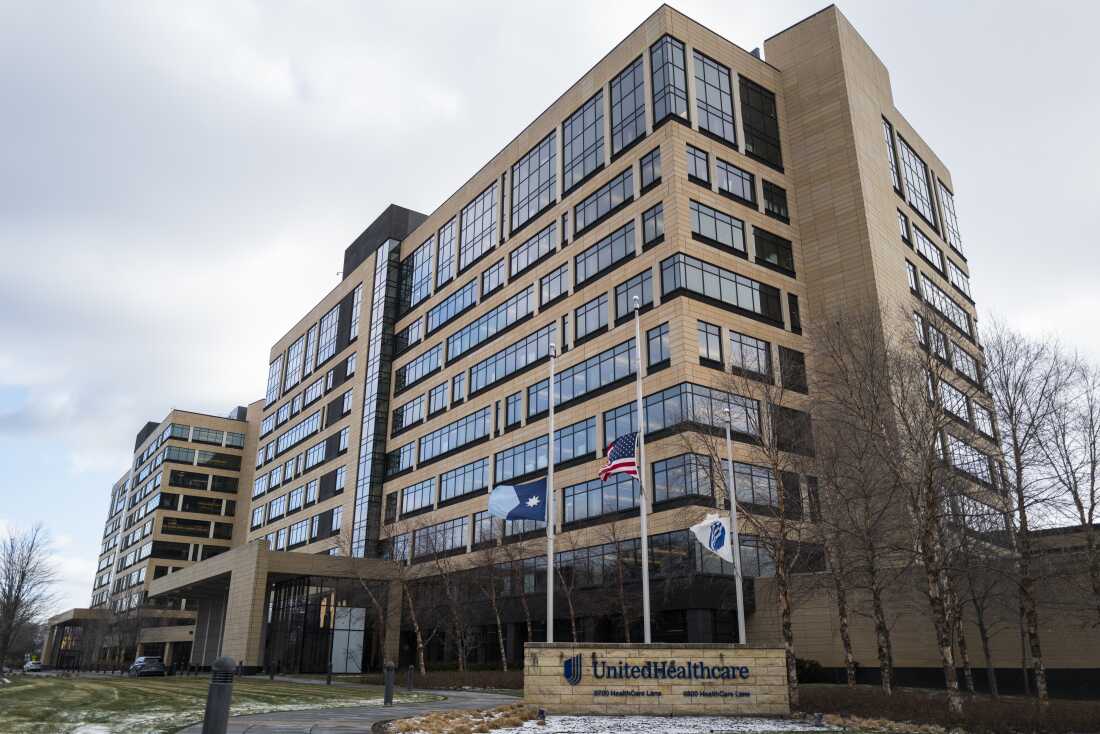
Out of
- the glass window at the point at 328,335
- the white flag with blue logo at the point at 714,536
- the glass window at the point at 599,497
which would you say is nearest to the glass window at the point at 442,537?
the glass window at the point at 599,497

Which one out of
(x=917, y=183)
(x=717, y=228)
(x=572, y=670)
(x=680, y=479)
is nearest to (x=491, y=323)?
(x=717, y=228)

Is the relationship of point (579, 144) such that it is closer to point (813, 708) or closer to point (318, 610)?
point (318, 610)

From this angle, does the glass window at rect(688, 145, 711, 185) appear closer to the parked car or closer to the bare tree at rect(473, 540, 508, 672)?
the bare tree at rect(473, 540, 508, 672)

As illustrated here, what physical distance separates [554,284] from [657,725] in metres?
42.3

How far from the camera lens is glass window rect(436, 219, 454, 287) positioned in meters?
75.9

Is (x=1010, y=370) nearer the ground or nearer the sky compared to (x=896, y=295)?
nearer the ground

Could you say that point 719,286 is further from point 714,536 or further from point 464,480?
point 464,480

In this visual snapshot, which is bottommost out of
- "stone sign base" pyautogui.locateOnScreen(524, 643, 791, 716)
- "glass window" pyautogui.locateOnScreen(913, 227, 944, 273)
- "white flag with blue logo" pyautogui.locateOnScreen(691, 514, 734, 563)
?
"stone sign base" pyautogui.locateOnScreen(524, 643, 791, 716)

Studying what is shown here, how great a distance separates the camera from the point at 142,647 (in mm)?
123812

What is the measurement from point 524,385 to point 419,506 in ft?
55.3

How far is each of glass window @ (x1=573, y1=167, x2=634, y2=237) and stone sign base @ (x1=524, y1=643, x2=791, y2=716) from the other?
116ft

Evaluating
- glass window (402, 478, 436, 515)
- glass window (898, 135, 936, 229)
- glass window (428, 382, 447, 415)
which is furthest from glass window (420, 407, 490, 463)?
glass window (898, 135, 936, 229)

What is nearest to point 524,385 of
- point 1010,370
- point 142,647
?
point 1010,370

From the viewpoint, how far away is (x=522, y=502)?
27688 mm
